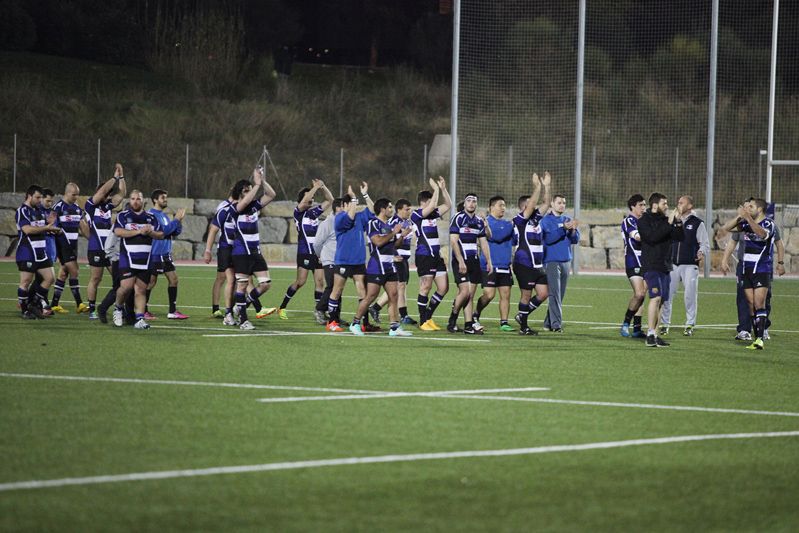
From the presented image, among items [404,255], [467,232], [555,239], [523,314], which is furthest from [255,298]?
[555,239]

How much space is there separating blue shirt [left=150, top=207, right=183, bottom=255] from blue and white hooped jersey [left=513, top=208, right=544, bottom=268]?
492 cm

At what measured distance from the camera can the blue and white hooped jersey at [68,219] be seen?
18766 mm

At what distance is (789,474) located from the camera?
7.36 meters

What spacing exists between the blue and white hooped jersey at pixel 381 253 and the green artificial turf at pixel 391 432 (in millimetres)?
1030

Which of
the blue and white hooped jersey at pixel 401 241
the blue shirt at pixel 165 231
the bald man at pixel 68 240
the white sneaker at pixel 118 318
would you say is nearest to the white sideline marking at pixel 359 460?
the blue and white hooped jersey at pixel 401 241

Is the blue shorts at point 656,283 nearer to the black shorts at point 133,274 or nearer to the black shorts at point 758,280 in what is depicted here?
the black shorts at point 758,280

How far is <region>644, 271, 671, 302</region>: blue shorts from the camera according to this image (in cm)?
1470

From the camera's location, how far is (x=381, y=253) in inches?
607

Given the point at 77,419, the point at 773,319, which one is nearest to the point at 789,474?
the point at 77,419

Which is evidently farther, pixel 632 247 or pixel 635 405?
pixel 632 247

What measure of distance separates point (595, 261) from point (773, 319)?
1572cm

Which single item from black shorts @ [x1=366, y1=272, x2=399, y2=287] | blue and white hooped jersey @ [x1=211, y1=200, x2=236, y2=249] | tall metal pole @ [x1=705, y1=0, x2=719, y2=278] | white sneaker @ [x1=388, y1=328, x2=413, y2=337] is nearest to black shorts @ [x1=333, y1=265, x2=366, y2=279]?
black shorts @ [x1=366, y1=272, x2=399, y2=287]

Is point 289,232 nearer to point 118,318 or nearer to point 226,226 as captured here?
point 226,226

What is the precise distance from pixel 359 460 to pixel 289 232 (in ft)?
96.7
